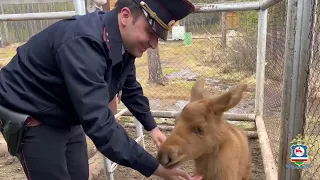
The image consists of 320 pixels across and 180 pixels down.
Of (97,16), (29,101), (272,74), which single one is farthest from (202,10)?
(29,101)

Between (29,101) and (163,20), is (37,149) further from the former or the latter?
(163,20)

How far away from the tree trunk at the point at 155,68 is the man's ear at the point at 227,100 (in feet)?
17.1

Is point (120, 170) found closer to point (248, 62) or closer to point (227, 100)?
point (227, 100)

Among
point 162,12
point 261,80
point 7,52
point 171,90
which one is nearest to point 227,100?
point 162,12

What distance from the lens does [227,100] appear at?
2238mm

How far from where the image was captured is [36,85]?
7.06ft

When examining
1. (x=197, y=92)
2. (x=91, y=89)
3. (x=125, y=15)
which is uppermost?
(x=125, y=15)

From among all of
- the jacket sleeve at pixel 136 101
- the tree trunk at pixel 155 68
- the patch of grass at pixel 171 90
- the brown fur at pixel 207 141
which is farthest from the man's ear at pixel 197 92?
the tree trunk at pixel 155 68

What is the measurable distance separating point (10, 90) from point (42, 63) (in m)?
0.26

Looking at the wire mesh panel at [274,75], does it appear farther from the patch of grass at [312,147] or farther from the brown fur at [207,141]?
the brown fur at [207,141]

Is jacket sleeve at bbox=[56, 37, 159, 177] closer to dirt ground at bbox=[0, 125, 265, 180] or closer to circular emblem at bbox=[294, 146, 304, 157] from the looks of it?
circular emblem at bbox=[294, 146, 304, 157]

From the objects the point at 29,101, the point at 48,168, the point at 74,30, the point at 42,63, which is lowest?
the point at 48,168

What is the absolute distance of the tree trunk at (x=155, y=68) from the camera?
24.8ft

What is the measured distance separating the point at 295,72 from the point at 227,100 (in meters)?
0.42
